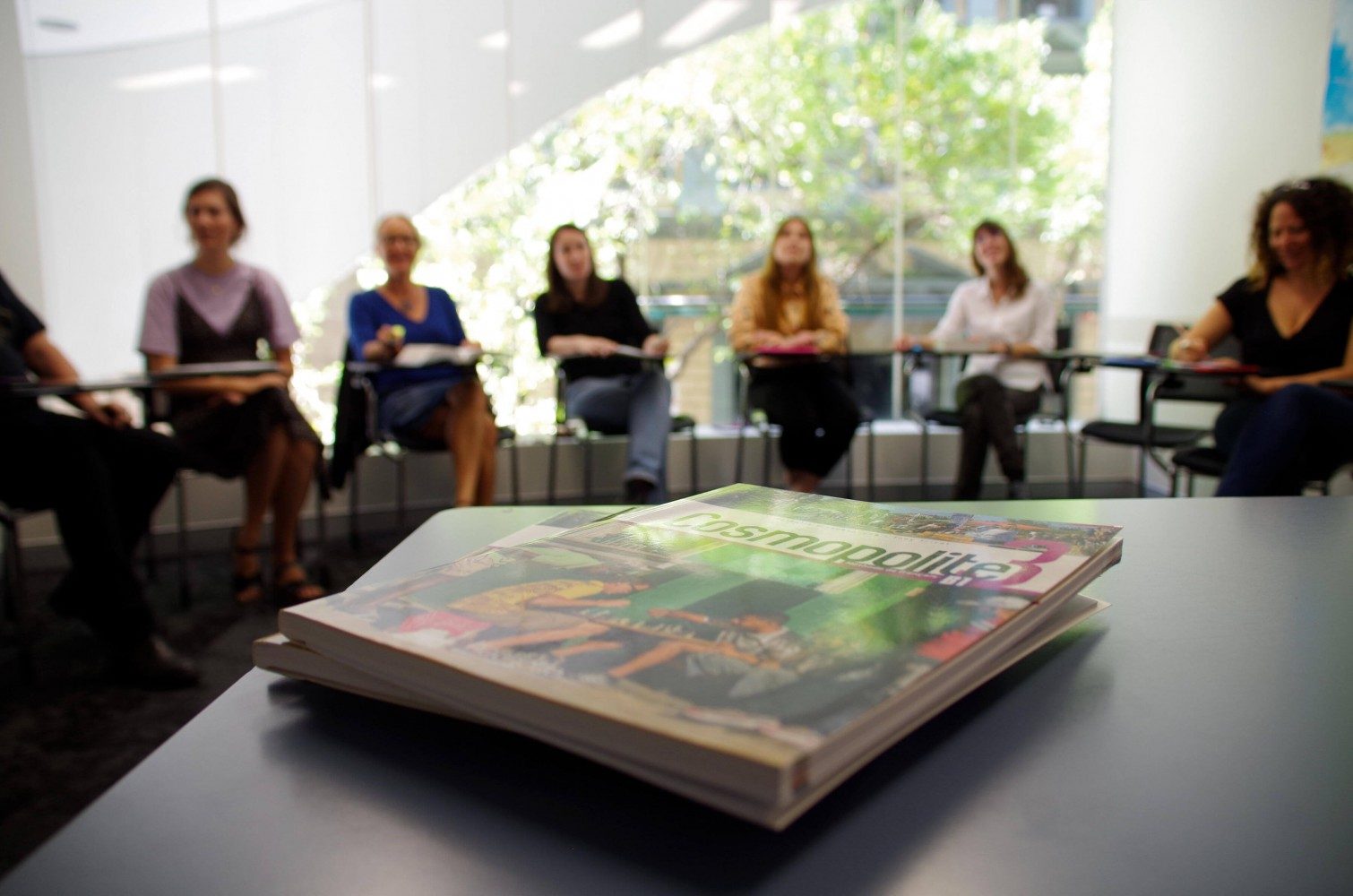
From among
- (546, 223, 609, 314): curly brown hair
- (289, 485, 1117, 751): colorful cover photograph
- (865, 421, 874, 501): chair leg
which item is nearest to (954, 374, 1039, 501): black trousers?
(865, 421, 874, 501): chair leg

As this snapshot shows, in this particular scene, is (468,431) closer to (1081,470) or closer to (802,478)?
(802,478)

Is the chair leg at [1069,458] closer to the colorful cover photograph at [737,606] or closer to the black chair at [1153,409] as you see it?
the black chair at [1153,409]

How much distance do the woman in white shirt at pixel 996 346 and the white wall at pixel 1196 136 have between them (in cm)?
77

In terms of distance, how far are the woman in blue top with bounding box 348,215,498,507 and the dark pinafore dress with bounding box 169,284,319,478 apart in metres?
0.39

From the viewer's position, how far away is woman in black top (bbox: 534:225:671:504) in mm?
4023

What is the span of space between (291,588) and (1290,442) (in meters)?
3.10

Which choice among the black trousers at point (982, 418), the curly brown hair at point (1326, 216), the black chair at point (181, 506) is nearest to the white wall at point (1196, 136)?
the curly brown hair at point (1326, 216)

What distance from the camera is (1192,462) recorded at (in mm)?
3260

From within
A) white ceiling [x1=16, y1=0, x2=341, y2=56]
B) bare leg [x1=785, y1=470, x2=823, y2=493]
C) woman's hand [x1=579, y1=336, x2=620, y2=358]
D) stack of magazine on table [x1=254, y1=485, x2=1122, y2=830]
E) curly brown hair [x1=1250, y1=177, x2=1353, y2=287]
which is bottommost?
bare leg [x1=785, y1=470, x2=823, y2=493]

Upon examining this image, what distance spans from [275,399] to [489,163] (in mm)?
2080

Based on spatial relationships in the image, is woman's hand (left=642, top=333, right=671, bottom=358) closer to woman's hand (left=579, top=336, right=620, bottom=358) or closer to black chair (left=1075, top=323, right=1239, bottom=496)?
woman's hand (left=579, top=336, right=620, bottom=358)

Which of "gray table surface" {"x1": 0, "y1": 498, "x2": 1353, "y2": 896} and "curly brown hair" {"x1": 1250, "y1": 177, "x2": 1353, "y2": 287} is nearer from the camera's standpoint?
"gray table surface" {"x1": 0, "y1": 498, "x2": 1353, "y2": 896}

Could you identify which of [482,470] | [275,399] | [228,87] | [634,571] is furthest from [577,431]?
[634,571]

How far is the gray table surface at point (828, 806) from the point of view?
1.20 ft
